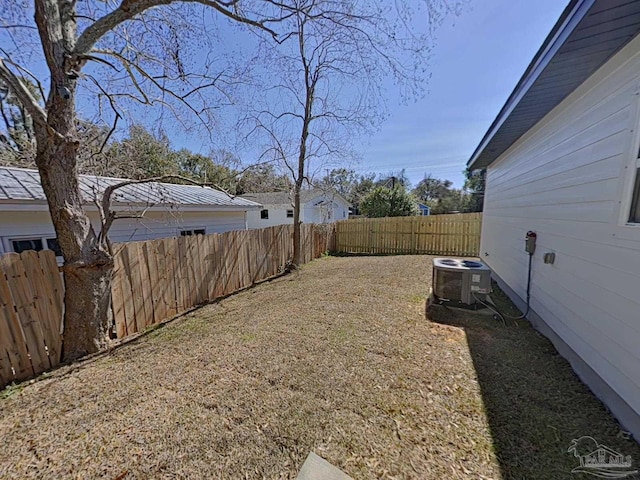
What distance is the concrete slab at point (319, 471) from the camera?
1.71 m

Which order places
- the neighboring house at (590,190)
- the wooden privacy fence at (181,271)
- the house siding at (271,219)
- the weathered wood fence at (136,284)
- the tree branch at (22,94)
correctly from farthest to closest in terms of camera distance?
the house siding at (271,219) < the wooden privacy fence at (181,271) < the weathered wood fence at (136,284) < the tree branch at (22,94) < the neighboring house at (590,190)

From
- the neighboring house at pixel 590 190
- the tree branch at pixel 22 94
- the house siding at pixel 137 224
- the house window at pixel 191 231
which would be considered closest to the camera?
the neighboring house at pixel 590 190

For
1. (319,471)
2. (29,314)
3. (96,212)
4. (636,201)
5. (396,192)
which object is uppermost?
(396,192)

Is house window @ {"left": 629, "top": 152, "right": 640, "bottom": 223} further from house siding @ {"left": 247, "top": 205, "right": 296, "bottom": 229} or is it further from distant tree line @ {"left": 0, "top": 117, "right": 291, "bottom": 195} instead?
house siding @ {"left": 247, "top": 205, "right": 296, "bottom": 229}

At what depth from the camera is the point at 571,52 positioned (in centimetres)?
250

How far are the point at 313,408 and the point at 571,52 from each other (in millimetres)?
4196

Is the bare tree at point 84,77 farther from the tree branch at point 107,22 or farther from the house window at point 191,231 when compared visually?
the house window at point 191,231

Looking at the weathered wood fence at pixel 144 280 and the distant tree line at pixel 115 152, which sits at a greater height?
the distant tree line at pixel 115 152

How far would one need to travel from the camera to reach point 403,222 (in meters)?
12.1

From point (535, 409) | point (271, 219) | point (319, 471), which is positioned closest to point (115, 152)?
point (319, 471)

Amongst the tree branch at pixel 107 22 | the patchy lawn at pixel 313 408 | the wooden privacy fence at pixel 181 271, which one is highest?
the tree branch at pixel 107 22

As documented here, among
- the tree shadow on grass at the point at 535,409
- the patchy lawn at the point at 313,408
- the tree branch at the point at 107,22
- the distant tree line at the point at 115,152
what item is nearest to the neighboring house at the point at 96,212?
the distant tree line at the point at 115,152

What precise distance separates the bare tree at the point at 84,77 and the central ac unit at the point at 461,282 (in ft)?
16.0

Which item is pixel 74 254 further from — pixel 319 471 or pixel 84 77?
pixel 319 471
